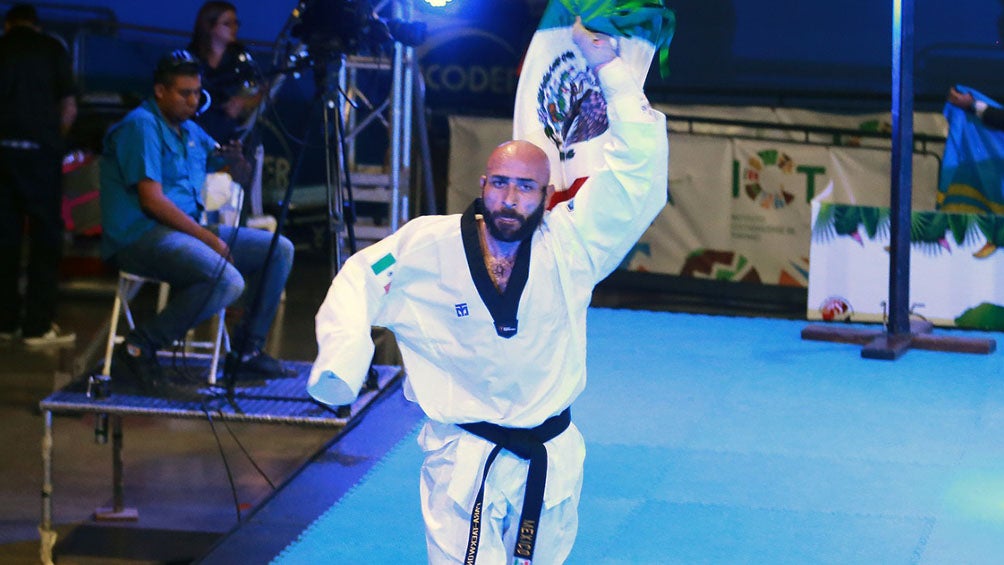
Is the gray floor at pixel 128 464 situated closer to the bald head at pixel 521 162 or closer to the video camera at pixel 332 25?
the video camera at pixel 332 25

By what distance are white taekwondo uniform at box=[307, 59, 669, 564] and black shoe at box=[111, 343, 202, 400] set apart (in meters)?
1.99

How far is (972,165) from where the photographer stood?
8219 millimetres

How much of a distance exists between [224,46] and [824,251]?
344 cm

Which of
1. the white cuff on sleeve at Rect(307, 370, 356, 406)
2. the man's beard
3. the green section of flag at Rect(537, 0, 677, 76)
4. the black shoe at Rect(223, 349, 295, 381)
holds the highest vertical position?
the green section of flag at Rect(537, 0, 677, 76)

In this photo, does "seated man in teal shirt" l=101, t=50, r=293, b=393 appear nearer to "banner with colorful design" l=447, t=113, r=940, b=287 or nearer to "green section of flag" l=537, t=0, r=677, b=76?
"green section of flag" l=537, t=0, r=677, b=76

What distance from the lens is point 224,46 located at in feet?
21.4

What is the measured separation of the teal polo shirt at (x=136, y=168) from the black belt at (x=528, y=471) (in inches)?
98.2

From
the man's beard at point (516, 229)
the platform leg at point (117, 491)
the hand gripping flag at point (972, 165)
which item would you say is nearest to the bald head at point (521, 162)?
the man's beard at point (516, 229)

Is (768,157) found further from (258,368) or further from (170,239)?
(170,239)

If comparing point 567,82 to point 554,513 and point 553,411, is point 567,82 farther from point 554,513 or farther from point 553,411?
point 554,513

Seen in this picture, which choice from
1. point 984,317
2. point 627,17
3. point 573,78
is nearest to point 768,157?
point 984,317

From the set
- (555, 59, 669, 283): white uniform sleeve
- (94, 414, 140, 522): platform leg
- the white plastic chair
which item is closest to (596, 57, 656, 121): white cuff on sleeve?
(555, 59, 669, 283): white uniform sleeve

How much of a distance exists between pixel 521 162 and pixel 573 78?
59 centimetres

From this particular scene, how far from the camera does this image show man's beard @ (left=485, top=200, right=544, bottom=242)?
128 inches
